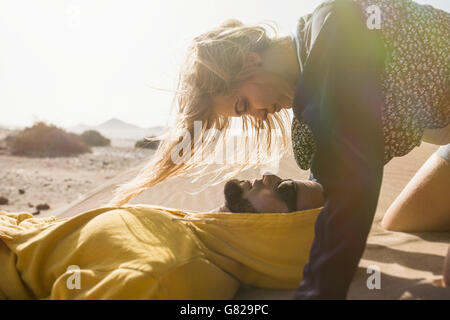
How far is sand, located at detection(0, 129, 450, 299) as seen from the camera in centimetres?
221

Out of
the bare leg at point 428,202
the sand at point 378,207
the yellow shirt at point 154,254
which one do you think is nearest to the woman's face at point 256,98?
the yellow shirt at point 154,254

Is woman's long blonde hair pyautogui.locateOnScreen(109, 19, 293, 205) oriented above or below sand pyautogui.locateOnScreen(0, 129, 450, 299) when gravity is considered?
above

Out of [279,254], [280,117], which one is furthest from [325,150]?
[280,117]

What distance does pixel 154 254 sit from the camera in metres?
2.01

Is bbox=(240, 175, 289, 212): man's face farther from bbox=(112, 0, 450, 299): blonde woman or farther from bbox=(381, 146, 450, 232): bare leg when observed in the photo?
bbox=(381, 146, 450, 232): bare leg

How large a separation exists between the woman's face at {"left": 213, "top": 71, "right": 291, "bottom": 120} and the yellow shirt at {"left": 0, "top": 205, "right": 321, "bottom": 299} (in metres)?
0.69

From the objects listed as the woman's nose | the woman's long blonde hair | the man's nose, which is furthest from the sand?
the woman's nose

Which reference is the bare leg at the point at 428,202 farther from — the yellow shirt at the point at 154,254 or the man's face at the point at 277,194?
the yellow shirt at the point at 154,254

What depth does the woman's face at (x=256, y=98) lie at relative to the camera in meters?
2.59

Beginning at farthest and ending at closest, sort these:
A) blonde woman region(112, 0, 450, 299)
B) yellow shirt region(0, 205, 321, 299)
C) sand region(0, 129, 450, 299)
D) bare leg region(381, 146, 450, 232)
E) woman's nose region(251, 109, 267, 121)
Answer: bare leg region(381, 146, 450, 232) < woman's nose region(251, 109, 267, 121) < sand region(0, 129, 450, 299) < yellow shirt region(0, 205, 321, 299) < blonde woman region(112, 0, 450, 299)

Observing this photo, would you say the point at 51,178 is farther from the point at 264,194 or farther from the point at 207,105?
the point at 264,194

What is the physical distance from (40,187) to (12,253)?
257 inches

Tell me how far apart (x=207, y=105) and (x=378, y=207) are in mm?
2774
